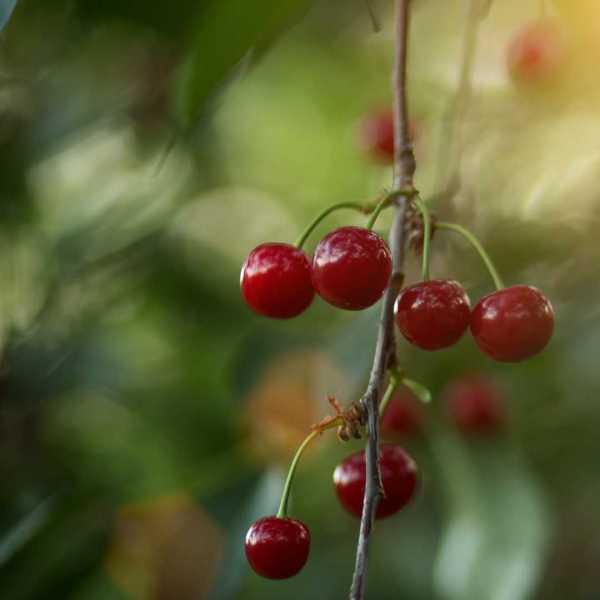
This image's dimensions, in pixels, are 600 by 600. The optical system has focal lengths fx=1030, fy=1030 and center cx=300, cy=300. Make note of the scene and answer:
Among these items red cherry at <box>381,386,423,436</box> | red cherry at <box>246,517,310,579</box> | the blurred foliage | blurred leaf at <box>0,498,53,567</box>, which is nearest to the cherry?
red cherry at <box>246,517,310,579</box>

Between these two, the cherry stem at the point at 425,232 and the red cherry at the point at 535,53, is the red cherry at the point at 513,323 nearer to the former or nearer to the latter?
the cherry stem at the point at 425,232

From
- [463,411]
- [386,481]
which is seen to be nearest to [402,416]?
[463,411]

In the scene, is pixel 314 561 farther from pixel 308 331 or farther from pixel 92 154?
pixel 92 154

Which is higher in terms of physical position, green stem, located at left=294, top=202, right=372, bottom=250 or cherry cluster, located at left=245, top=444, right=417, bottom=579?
green stem, located at left=294, top=202, right=372, bottom=250

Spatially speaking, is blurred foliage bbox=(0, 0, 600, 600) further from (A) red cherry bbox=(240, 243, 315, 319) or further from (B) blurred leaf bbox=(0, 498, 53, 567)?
(A) red cherry bbox=(240, 243, 315, 319)

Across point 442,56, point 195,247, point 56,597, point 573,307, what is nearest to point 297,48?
point 442,56

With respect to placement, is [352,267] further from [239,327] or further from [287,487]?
[239,327]

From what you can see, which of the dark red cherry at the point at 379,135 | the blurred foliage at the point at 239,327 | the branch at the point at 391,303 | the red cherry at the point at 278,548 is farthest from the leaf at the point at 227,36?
the dark red cherry at the point at 379,135
